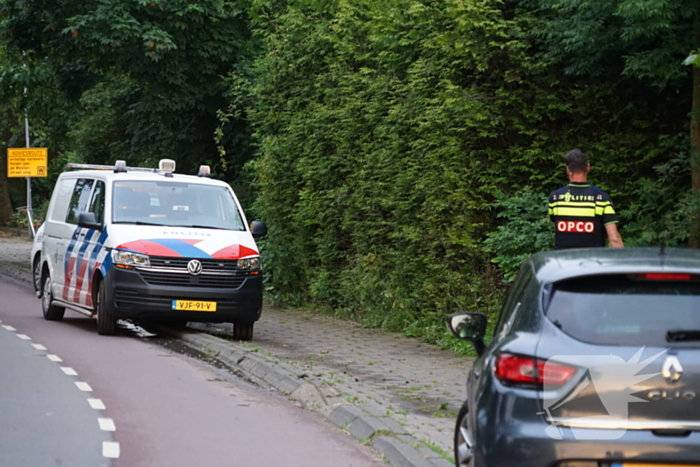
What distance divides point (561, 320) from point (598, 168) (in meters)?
7.73

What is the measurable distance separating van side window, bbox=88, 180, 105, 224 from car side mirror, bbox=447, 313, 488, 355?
9781 millimetres

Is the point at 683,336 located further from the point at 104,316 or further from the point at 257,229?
the point at 257,229

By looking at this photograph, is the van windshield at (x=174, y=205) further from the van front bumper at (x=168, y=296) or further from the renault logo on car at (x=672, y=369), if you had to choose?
the renault logo on car at (x=672, y=369)

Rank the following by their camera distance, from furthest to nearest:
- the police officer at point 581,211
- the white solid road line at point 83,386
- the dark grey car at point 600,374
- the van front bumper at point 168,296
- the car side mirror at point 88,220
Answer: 1. the car side mirror at point 88,220
2. the van front bumper at point 168,296
3. the white solid road line at point 83,386
4. the police officer at point 581,211
5. the dark grey car at point 600,374

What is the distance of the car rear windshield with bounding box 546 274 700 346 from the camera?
4.57 metres

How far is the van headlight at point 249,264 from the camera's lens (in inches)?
559

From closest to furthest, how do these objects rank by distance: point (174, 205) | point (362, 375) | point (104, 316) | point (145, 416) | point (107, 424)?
point (107, 424), point (145, 416), point (362, 375), point (104, 316), point (174, 205)

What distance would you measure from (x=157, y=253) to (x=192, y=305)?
0.78 meters

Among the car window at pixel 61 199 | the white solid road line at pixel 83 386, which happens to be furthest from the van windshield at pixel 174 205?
the white solid road line at pixel 83 386

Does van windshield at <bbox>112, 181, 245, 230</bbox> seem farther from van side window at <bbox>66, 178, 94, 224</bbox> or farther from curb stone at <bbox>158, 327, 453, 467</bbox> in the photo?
curb stone at <bbox>158, 327, 453, 467</bbox>

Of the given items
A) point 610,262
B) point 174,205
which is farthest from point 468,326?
point 174,205

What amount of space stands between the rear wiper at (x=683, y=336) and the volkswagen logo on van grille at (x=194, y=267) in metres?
9.88

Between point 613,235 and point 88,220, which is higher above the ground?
point 613,235

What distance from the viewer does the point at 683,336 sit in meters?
4.55
